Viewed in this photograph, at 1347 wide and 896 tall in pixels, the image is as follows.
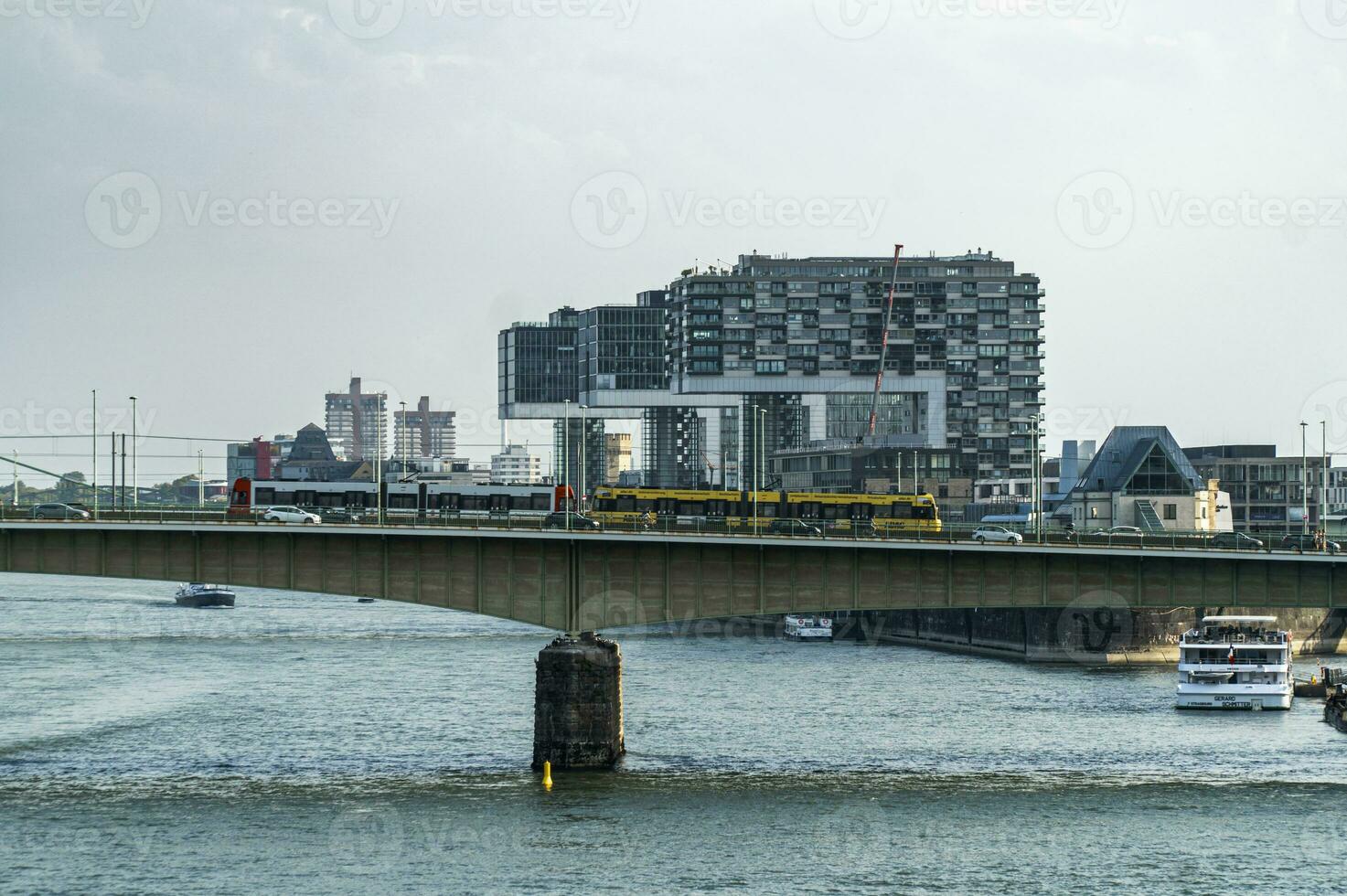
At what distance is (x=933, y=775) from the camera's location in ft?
245

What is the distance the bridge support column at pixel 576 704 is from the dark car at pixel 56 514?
69.7 feet

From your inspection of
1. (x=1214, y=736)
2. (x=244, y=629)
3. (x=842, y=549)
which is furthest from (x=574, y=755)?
(x=244, y=629)

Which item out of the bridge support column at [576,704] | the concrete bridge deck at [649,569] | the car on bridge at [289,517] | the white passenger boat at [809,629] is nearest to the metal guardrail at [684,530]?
the concrete bridge deck at [649,569]

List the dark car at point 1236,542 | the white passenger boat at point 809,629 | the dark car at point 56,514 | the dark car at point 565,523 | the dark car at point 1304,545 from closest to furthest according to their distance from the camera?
1. the dark car at point 56,514
2. the dark car at point 1304,545
3. the dark car at point 1236,542
4. the dark car at point 565,523
5. the white passenger boat at point 809,629

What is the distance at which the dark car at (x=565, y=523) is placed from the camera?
263 feet

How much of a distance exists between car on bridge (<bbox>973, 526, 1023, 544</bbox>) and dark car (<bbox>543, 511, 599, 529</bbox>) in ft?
57.8

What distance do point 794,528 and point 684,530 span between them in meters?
5.03

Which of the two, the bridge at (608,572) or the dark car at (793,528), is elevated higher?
the dark car at (793,528)

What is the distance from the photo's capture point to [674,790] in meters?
70.5

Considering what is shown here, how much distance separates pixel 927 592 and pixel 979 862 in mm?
17319

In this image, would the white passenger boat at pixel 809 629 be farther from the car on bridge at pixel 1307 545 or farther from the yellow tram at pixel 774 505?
the car on bridge at pixel 1307 545

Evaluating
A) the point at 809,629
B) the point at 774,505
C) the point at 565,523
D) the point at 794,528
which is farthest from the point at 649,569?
the point at 809,629

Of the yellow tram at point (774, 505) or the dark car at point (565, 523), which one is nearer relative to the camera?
the dark car at point (565, 523)

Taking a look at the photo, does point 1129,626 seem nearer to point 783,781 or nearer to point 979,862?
point 783,781
